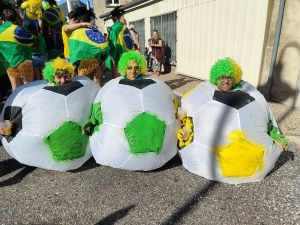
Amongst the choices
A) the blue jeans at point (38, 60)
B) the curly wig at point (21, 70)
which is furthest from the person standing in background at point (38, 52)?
the curly wig at point (21, 70)

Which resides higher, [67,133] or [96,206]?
[67,133]

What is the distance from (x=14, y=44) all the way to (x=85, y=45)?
3.60 feet

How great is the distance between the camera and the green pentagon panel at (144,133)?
2.53 meters

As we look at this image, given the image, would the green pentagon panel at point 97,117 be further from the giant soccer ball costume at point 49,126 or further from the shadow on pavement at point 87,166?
the shadow on pavement at point 87,166

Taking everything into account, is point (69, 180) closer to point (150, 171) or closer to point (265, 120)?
point (150, 171)

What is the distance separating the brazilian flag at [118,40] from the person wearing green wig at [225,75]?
2.49 m

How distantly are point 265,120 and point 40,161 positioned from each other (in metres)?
2.48

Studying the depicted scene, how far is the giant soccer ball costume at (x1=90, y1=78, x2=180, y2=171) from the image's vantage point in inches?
100

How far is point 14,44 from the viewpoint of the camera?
378 cm

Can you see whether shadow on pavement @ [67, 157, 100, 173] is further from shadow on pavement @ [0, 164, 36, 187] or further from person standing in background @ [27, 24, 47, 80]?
person standing in background @ [27, 24, 47, 80]

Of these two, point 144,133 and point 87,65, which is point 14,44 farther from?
point 144,133

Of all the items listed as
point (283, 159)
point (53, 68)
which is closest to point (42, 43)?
point (53, 68)

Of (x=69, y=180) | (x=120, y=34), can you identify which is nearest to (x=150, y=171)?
(x=69, y=180)

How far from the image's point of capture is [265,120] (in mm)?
2576
